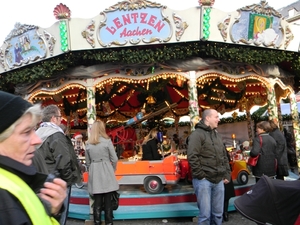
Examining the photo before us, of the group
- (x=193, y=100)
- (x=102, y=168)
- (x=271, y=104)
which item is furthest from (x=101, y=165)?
(x=271, y=104)

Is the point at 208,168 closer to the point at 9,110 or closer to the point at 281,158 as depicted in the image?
the point at 281,158

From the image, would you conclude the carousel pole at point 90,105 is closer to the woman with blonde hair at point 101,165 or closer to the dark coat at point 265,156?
the woman with blonde hair at point 101,165

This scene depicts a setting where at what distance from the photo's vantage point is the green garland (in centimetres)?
673

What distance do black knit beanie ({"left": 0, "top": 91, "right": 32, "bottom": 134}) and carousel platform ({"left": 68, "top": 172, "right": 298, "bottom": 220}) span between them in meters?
5.38

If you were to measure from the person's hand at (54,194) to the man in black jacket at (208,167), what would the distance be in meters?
3.24

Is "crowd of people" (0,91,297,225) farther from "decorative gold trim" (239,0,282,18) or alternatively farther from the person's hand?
"decorative gold trim" (239,0,282,18)

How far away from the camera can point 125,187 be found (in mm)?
7801

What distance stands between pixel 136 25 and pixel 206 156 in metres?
3.37

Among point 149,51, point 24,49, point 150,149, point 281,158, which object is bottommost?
point 281,158

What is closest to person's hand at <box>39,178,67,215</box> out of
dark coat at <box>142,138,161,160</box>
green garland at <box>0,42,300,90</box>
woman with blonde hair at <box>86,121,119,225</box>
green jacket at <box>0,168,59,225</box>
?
green jacket at <box>0,168,59,225</box>

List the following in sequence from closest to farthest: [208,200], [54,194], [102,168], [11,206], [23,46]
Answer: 1. [11,206]
2. [54,194]
3. [208,200]
4. [102,168]
5. [23,46]

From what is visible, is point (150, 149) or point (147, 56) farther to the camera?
point (150, 149)

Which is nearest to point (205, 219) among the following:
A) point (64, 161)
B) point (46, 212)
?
point (64, 161)

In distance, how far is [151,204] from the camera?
6.54m
